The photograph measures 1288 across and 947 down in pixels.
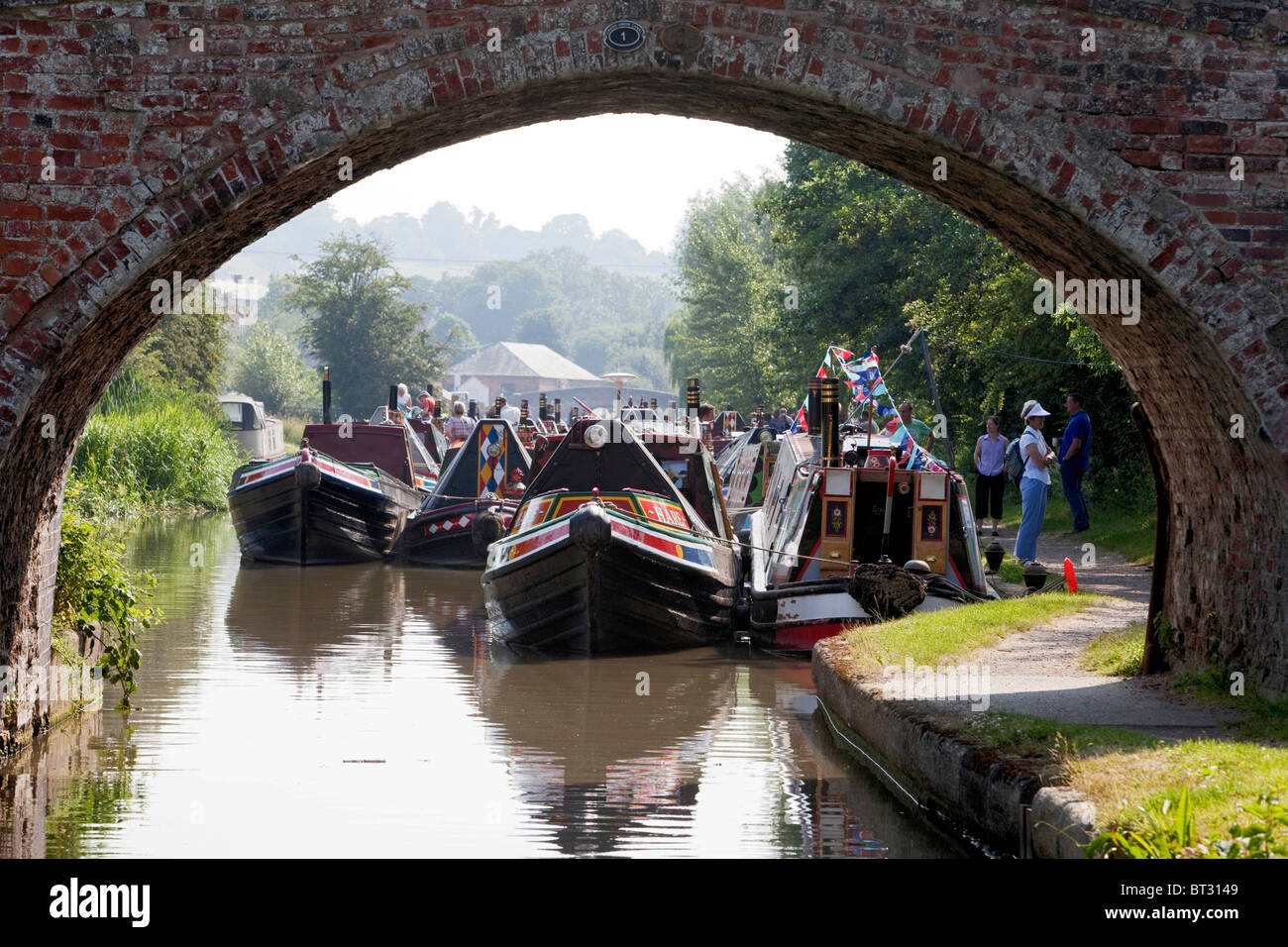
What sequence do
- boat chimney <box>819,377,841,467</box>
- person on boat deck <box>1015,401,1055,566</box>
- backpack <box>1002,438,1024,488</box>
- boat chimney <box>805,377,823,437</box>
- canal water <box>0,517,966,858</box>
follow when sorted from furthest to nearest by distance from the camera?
backpack <box>1002,438,1024,488</box> → boat chimney <box>805,377,823,437</box> → person on boat deck <box>1015,401,1055,566</box> → boat chimney <box>819,377,841,467</box> → canal water <box>0,517,966,858</box>

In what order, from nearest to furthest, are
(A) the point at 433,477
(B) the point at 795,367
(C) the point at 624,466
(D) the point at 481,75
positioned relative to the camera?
1. (D) the point at 481,75
2. (C) the point at 624,466
3. (A) the point at 433,477
4. (B) the point at 795,367

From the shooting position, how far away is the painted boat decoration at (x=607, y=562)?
1338cm

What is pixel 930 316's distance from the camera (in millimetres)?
26438

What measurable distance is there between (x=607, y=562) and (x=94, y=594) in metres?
4.76

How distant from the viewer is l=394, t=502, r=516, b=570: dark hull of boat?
70.9 ft

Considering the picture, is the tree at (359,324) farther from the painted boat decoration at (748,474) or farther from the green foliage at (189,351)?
the painted boat decoration at (748,474)

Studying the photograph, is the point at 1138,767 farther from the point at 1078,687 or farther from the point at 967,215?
the point at 967,215

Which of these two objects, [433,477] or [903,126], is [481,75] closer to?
[903,126]

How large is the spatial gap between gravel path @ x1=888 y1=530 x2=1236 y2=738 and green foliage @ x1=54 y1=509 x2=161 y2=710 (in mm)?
4976

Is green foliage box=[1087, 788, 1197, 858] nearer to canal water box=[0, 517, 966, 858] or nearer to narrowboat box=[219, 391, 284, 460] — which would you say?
canal water box=[0, 517, 966, 858]

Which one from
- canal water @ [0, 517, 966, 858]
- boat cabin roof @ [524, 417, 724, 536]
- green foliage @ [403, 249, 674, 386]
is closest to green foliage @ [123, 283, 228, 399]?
boat cabin roof @ [524, 417, 724, 536]

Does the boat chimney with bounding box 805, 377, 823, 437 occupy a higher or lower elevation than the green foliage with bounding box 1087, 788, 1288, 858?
higher

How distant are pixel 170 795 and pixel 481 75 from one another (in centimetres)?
445
